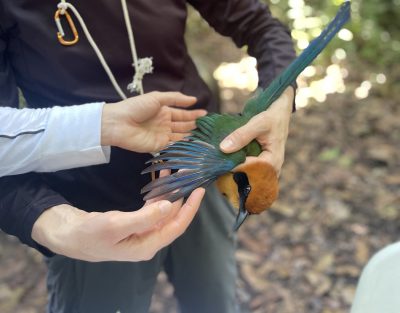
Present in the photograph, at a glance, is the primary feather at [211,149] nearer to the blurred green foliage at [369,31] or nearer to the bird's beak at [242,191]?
the bird's beak at [242,191]

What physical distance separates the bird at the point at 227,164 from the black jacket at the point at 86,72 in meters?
0.10

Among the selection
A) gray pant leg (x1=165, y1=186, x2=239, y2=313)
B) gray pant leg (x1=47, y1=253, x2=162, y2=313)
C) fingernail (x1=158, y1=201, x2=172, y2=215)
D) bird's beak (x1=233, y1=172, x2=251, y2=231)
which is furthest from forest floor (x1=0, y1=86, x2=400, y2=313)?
fingernail (x1=158, y1=201, x2=172, y2=215)

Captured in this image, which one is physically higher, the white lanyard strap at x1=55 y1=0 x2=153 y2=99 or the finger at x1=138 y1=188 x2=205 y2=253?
the white lanyard strap at x1=55 y1=0 x2=153 y2=99

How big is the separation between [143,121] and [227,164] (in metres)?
0.22

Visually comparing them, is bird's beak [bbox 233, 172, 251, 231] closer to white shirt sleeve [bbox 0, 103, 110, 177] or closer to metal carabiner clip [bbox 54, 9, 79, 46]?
white shirt sleeve [bbox 0, 103, 110, 177]

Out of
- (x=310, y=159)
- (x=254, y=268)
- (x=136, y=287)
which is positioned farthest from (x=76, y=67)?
(x=310, y=159)

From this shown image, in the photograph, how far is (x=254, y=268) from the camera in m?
2.69

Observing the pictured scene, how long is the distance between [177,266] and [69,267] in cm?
32

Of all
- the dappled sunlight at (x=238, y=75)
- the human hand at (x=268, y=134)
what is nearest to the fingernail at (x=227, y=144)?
the human hand at (x=268, y=134)

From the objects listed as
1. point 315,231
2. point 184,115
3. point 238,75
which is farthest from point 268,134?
point 238,75

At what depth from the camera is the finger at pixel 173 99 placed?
1114 mm

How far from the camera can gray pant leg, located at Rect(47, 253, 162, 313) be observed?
4.11 ft

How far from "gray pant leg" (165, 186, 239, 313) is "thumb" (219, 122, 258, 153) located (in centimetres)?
33

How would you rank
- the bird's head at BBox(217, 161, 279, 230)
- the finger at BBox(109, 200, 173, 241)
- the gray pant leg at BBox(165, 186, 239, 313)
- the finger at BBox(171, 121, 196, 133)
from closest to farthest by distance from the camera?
the finger at BBox(109, 200, 173, 241)
the bird's head at BBox(217, 161, 279, 230)
the finger at BBox(171, 121, 196, 133)
the gray pant leg at BBox(165, 186, 239, 313)
